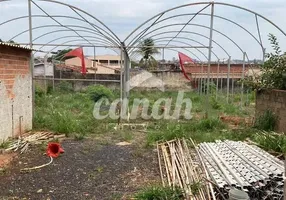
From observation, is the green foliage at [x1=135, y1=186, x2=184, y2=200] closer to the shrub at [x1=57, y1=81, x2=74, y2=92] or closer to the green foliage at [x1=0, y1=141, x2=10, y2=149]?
the green foliage at [x1=0, y1=141, x2=10, y2=149]

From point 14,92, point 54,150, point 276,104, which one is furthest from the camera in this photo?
point 276,104

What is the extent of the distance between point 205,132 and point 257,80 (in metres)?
2.54

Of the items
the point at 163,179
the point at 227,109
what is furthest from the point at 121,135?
the point at 227,109

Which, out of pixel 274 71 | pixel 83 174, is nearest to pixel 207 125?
pixel 274 71

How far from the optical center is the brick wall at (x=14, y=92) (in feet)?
23.0

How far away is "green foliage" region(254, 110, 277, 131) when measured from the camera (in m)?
8.27

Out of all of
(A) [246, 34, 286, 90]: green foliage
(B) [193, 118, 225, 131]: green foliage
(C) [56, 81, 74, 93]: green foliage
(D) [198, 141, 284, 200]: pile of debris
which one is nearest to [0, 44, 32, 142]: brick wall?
(D) [198, 141, 284, 200]: pile of debris

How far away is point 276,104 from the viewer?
27.1 feet

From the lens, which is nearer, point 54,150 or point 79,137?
point 54,150

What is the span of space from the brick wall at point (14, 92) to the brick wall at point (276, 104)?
617 centimetres

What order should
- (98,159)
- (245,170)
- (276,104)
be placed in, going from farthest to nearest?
(276,104)
(98,159)
(245,170)

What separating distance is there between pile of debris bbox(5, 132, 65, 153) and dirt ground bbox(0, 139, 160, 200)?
239 millimetres

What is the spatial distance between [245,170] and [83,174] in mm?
2457

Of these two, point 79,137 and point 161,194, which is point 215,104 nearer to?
point 79,137
